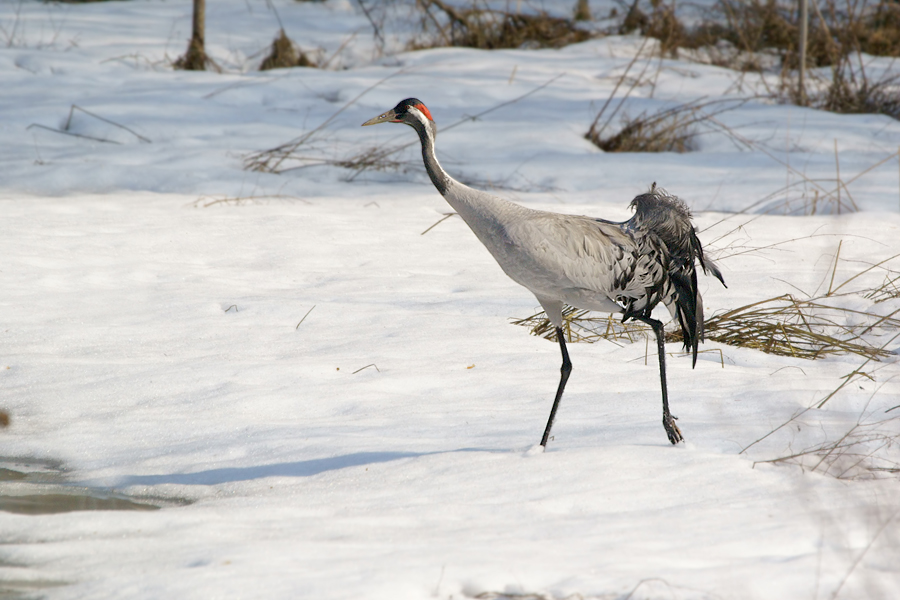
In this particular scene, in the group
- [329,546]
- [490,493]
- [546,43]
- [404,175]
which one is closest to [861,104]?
[546,43]

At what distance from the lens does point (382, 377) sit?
3.70 meters

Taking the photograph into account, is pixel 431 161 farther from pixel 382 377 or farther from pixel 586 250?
pixel 382 377

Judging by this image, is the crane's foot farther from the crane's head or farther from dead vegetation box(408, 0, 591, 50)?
dead vegetation box(408, 0, 591, 50)

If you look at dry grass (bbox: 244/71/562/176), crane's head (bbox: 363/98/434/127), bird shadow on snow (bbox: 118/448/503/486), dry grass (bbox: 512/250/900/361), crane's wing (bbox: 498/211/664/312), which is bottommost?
bird shadow on snow (bbox: 118/448/503/486)

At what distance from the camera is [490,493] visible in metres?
2.68

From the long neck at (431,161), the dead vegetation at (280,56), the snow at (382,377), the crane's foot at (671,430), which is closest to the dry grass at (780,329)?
the snow at (382,377)

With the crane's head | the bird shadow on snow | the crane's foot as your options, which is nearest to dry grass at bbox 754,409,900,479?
the crane's foot

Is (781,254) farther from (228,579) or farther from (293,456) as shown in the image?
(228,579)

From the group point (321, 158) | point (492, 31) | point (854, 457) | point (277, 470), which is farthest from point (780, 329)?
point (492, 31)

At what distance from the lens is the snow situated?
2230mm

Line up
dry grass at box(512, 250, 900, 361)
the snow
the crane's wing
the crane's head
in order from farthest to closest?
dry grass at box(512, 250, 900, 361), the crane's head, the crane's wing, the snow

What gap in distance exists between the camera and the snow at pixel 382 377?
223 cm

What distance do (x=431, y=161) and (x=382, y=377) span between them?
3.46 feet

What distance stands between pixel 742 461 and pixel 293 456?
1519mm
